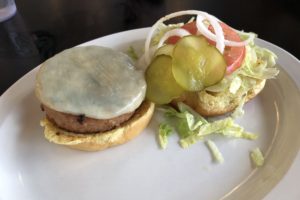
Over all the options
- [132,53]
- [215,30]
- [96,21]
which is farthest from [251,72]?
[96,21]

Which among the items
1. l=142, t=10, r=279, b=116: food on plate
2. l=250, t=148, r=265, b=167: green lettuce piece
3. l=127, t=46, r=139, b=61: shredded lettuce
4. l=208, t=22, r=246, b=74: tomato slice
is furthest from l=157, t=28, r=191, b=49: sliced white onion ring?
l=250, t=148, r=265, b=167: green lettuce piece

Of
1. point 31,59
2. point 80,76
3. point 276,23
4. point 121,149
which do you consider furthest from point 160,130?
point 276,23

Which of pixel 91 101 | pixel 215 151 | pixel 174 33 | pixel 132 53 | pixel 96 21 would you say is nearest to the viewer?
pixel 91 101

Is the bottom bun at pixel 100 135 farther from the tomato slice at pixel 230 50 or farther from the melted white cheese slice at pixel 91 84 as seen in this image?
the tomato slice at pixel 230 50

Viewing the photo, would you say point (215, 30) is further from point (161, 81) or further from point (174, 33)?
point (161, 81)

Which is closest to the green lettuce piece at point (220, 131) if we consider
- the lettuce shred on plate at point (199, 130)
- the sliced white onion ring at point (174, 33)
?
the lettuce shred on plate at point (199, 130)

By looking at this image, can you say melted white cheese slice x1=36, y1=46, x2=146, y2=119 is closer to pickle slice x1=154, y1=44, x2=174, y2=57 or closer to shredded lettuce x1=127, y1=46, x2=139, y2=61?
pickle slice x1=154, y1=44, x2=174, y2=57

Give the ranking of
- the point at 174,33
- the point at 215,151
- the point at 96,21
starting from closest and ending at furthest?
the point at 215,151 → the point at 174,33 → the point at 96,21

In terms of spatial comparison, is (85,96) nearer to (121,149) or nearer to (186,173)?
(121,149)
